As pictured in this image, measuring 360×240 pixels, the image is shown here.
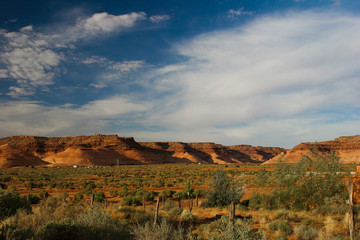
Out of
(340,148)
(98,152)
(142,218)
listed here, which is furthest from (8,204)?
(340,148)

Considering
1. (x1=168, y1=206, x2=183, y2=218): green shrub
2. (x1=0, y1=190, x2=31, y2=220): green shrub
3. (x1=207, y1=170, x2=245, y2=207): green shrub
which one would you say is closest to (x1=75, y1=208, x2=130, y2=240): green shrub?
(x1=0, y1=190, x2=31, y2=220): green shrub

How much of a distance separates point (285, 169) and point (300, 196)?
2060 millimetres

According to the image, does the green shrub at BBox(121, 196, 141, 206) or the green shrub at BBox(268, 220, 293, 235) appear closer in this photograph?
the green shrub at BBox(268, 220, 293, 235)

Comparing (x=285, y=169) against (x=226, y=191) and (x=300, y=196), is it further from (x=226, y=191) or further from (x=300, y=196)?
(x=226, y=191)

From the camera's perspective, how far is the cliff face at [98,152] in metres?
79.5

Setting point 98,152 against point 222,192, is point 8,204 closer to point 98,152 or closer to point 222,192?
point 222,192

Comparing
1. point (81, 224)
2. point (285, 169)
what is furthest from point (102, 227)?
point (285, 169)

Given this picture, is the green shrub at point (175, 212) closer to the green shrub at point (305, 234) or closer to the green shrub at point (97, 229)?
the green shrub at point (97, 229)

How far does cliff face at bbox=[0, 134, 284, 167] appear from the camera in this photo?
79.5m

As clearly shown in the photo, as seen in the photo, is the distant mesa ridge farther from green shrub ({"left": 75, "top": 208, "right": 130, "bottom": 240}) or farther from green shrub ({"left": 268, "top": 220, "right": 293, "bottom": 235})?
green shrub ({"left": 75, "top": 208, "right": 130, "bottom": 240})

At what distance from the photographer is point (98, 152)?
94.8 meters

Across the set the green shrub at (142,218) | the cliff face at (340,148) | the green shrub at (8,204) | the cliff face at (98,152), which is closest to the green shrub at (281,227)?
the green shrub at (142,218)

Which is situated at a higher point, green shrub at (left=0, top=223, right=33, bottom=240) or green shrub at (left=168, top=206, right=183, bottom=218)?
green shrub at (left=0, top=223, right=33, bottom=240)

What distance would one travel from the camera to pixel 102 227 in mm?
7570
